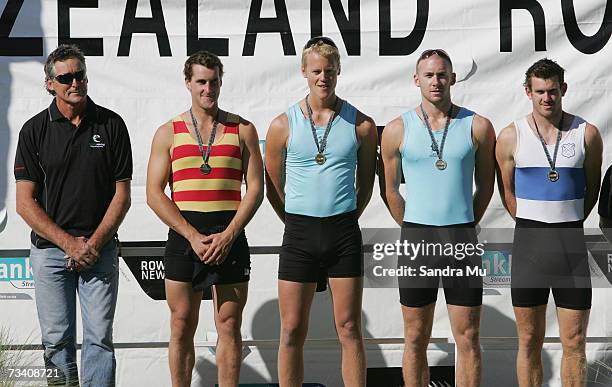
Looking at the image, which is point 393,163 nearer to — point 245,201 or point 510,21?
point 245,201

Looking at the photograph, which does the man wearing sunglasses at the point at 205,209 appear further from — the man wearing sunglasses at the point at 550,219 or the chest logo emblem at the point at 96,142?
the man wearing sunglasses at the point at 550,219

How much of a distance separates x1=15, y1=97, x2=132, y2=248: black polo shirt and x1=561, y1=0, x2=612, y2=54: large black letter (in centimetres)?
263

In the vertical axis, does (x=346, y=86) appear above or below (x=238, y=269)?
above

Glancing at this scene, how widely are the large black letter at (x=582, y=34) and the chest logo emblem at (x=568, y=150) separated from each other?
1.02 metres

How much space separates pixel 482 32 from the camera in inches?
227

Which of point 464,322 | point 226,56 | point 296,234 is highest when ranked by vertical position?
point 226,56

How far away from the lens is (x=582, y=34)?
5.71 metres

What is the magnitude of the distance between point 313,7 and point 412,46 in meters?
0.61

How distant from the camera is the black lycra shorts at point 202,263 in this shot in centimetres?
486

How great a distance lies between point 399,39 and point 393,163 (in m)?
1.05

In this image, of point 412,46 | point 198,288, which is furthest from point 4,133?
point 412,46

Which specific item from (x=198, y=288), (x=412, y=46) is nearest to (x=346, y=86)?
(x=412, y=46)

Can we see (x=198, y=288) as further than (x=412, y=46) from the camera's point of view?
No

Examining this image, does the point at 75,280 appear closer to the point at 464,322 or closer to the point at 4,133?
the point at 4,133
